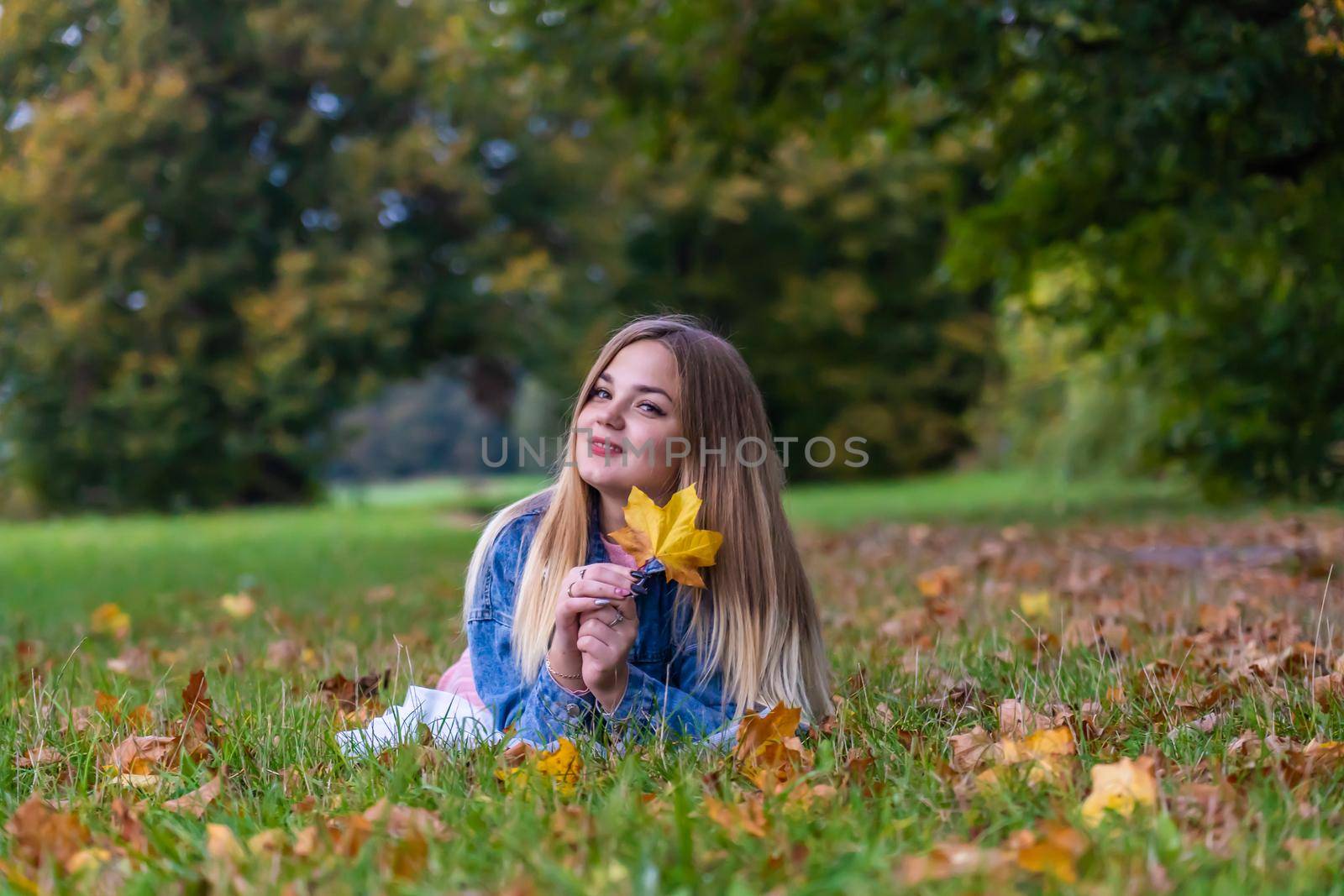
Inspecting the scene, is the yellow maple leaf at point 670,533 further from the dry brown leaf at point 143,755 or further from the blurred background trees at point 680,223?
the blurred background trees at point 680,223

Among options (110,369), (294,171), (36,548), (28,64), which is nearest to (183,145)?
(294,171)

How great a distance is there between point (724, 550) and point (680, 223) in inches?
825

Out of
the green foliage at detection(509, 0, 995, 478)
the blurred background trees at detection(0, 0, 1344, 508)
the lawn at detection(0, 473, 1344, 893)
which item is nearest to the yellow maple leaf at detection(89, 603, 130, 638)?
the lawn at detection(0, 473, 1344, 893)

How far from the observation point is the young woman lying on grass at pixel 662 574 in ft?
7.89

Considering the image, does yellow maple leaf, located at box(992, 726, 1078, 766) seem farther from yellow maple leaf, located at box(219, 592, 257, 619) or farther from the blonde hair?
yellow maple leaf, located at box(219, 592, 257, 619)

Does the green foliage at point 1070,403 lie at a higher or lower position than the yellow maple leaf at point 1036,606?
higher

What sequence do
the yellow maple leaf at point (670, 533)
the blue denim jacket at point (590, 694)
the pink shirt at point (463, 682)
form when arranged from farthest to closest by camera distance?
the pink shirt at point (463, 682)
the blue denim jacket at point (590, 694)
the yellow maple leaf at point (670, 533)

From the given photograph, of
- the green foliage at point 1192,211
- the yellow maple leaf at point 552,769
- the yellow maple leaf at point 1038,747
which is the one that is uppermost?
the green foliage at point 1192,211

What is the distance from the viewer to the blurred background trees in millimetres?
5867

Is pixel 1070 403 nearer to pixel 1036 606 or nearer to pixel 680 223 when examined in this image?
pixel 680 223

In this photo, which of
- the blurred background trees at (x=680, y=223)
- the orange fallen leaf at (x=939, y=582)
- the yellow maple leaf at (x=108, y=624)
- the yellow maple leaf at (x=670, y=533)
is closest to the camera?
the yellow maple leaf at (x=670, y=533)

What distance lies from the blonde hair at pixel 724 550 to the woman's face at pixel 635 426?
3cm

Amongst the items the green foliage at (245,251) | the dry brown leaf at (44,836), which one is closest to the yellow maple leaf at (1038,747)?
the dry brown leaf at (44,836)

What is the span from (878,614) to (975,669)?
1278 mm
